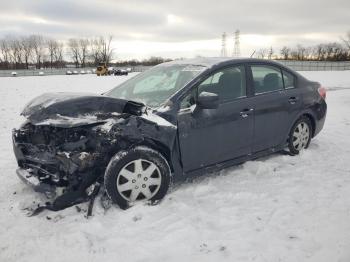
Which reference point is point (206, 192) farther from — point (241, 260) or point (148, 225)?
point (241, 260)

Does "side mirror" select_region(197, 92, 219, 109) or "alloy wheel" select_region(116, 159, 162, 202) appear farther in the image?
"side mirror" select_region(197, 92, 219, 109)

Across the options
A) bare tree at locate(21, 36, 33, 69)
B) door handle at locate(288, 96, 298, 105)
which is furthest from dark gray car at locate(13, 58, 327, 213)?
bare tree at locate(21, 36, 33, 69)

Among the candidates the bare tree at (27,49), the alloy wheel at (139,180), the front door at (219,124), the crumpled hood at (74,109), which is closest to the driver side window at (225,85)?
the front door at (219,124)

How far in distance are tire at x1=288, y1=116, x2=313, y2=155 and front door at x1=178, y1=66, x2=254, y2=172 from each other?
3.54ft

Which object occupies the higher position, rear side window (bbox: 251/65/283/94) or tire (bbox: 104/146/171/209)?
rear side window (bbox: 251/65/283/94)

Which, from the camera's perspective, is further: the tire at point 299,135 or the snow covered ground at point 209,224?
the tire at point 299,135

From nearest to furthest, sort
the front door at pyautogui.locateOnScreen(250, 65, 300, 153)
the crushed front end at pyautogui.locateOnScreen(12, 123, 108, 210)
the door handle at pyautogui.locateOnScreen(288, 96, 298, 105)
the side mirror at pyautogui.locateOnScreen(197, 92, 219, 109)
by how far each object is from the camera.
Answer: the crushed front end at pyautogui.locateOnScreen(12, 123, 108, 210) < the side mirror at pyautogui.locateOnScreen(197, 92, 219, 109) < the front door at pyautogui.locateOnScreen(250, 65, 300, 153) < the door handle at pyautogui.locateOnScreen(288, 96, 298, 105)

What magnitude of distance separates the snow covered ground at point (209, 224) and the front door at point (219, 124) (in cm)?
40

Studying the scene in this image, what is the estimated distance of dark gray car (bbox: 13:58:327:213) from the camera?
11.6ft

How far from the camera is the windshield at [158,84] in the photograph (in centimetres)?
421

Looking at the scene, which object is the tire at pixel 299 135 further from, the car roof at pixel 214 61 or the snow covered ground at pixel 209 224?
the car roof at pixel 214 61

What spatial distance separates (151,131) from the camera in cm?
372

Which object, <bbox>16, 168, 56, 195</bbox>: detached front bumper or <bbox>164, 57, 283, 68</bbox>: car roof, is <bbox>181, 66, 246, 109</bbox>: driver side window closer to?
<bbox>164, 57, 283, 68</bbox>: car roof

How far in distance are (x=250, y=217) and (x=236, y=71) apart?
201cm
